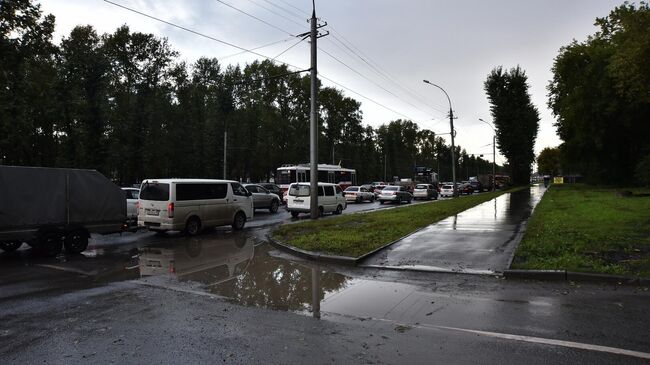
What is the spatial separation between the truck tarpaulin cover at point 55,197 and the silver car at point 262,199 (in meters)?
12.8

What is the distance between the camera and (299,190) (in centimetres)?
2230

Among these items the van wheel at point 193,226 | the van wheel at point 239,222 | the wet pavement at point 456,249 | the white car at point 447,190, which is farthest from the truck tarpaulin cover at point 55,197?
the white car at point 447,190

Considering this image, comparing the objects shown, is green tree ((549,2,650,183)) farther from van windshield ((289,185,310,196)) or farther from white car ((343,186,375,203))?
van windshield ((289,185,310,196))

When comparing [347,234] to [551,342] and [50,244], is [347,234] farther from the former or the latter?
[551,342]

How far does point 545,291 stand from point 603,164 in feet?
153

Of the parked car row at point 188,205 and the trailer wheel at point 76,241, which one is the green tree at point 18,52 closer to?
the parked car row at point 188,205

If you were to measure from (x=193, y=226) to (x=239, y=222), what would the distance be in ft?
7.59

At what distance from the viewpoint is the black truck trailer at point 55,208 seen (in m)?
10.4

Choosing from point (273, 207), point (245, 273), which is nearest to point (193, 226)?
point (245, 273)

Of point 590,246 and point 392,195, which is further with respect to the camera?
point 392,195

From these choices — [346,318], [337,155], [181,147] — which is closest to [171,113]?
[181,147]

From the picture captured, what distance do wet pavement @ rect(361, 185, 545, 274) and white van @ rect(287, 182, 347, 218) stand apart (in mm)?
8028

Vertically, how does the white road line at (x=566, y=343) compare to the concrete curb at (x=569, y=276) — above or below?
below

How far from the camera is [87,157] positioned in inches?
1383
